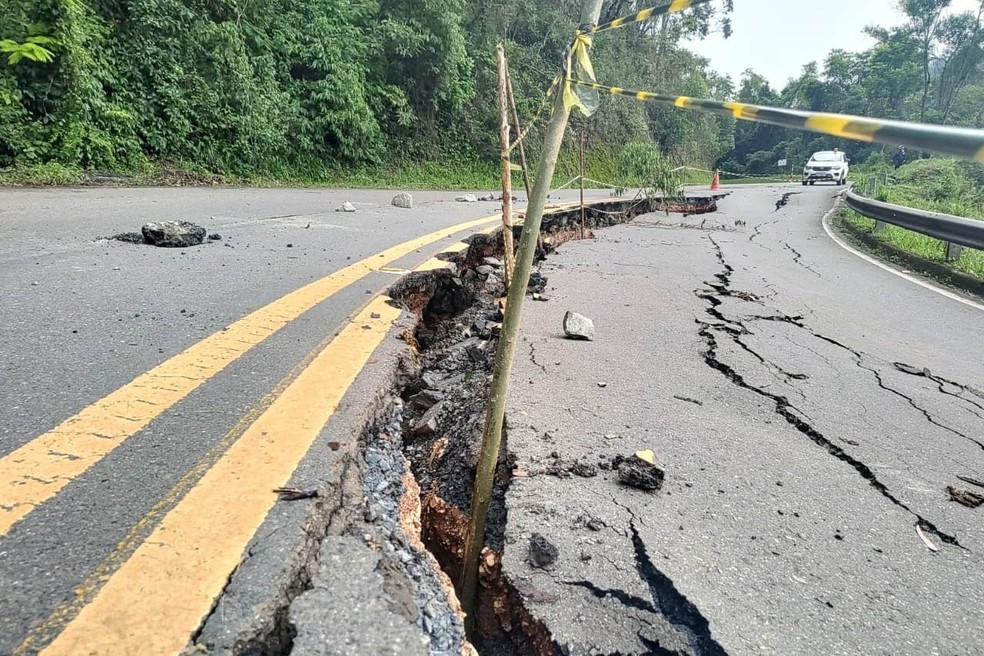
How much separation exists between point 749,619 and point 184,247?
373cm

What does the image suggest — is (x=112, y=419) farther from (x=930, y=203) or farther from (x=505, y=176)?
(x=930, y=203)

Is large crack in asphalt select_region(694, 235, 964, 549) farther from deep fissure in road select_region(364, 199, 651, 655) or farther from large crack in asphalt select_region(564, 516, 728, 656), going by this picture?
deep fissure in road select_region(364, 199, 651, 655)

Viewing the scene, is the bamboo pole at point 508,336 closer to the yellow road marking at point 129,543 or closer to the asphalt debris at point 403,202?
the yellow road marking at point 129,543

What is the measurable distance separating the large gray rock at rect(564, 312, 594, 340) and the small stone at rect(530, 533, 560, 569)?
67.9 inches

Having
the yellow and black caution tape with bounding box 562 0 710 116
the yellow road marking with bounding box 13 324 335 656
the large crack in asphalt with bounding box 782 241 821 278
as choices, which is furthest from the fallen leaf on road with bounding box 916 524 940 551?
the large crack in asphalt with bounding box 782 241 821 278

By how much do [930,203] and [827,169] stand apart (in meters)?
11.9

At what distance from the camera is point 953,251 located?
246 inches

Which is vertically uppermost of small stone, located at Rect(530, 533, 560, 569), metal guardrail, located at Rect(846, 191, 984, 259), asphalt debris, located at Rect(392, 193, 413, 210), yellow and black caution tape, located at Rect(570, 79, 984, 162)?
yellow and black caution tape, located at Rect(570, 79, 984, 162)

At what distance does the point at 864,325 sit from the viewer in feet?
12.7

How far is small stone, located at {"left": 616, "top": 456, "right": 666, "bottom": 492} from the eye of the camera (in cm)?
166

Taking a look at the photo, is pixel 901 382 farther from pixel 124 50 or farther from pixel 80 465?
pixel 124 50

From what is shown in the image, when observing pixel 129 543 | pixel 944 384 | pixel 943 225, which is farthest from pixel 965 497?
pixel 943 225

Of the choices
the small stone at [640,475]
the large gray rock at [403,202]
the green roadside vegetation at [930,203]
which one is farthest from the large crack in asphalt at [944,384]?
the large gray rock at [403,202]

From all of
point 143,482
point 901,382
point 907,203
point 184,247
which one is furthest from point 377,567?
point 907,203
